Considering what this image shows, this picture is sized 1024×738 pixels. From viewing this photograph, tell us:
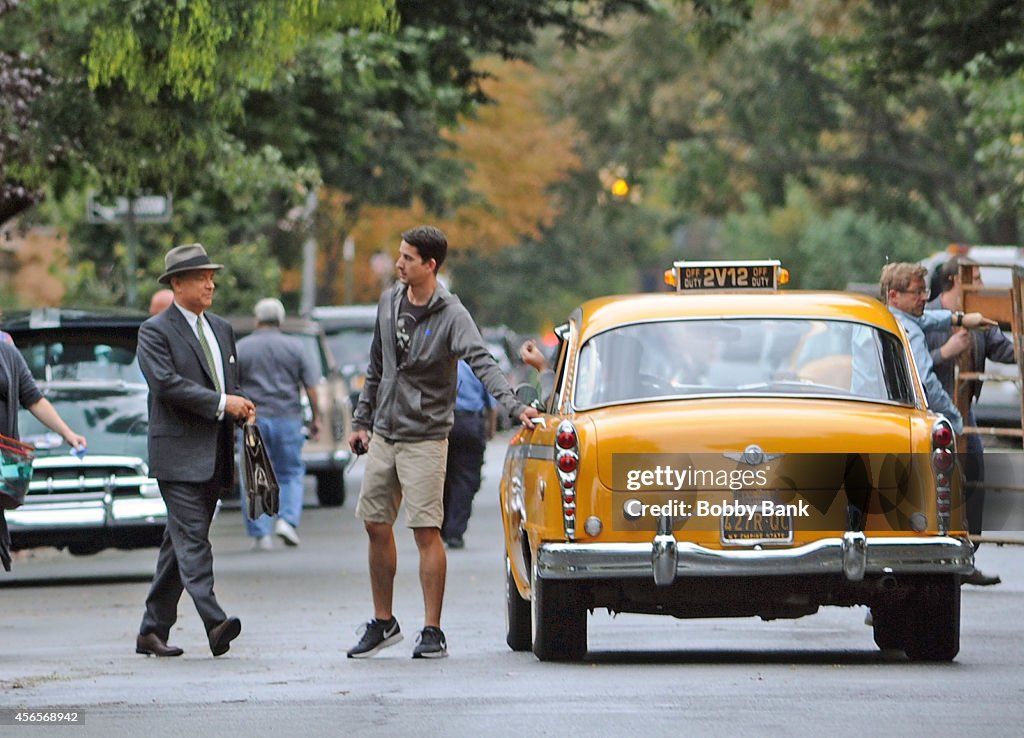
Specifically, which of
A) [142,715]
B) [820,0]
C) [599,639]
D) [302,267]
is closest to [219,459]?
[599,639]

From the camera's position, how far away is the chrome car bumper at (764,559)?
1021cm

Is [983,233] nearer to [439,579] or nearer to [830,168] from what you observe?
[830,168]

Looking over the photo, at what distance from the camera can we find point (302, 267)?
57.1 m

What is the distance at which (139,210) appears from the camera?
23.6 meters

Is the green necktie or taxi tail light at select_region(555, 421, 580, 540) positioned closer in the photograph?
taxi tail light at select_region(555, 421, 580, 540)

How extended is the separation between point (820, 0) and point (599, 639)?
32.5 meters

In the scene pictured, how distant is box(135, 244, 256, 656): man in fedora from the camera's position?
11516 mm

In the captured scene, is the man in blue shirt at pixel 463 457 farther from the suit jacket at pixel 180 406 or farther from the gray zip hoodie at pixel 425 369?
the gray zip hoodie at pixel 425 369

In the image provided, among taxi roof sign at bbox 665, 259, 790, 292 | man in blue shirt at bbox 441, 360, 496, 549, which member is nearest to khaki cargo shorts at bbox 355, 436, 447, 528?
taxi roof sign at bbox 665, 259, 790, 292

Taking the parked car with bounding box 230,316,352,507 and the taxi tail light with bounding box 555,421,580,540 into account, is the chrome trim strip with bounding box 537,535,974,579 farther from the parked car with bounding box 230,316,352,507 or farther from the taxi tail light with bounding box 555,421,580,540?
the parked car with bounding box 230,316,352,507

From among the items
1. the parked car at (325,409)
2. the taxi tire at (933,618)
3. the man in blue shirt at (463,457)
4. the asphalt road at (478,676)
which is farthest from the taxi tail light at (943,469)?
the parked car at (325,409)

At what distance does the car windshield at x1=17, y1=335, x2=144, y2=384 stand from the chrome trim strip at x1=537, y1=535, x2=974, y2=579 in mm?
7381

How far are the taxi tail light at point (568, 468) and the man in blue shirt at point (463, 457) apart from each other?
8.45 metres

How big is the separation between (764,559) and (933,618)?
963mm
